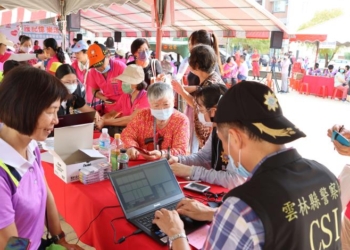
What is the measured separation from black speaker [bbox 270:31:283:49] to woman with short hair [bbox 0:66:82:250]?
8.20 meters

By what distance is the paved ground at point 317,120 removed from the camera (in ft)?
15.2

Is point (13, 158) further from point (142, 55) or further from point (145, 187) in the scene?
point (142, 55)

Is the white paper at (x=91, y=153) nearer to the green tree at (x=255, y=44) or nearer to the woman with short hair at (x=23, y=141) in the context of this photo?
the woman with short hair at (x=23, y=141)

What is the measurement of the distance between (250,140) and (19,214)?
0.90 m

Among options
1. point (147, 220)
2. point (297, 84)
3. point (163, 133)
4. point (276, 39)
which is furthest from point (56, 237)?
point (297, 84)

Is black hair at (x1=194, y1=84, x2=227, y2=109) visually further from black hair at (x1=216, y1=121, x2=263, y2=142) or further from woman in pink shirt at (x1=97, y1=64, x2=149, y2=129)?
woman in pink shirt at (x1=97, y1=64, x2=149, y2=129)

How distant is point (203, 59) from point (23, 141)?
184 cm

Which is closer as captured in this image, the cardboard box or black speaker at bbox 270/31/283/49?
the cardboard box

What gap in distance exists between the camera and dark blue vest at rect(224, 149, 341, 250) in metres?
0.74

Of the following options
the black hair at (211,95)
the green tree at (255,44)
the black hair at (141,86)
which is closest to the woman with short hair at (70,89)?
the black hair at (141,86)

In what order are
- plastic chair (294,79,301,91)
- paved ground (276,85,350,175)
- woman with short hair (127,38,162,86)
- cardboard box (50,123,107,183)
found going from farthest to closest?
plastic chair (294,79,301,91), paved ground (276,85,350,175), woman with short hair (127,38,162,86), cardboard box (50,123,107,183)

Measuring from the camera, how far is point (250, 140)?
2.86 ft

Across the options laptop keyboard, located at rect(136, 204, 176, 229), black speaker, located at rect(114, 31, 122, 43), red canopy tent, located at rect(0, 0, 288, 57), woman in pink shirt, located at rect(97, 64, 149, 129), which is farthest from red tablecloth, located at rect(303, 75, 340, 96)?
laptop keyboard, located at rect(136, 204, 176, 229)

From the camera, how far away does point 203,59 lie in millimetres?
2764
